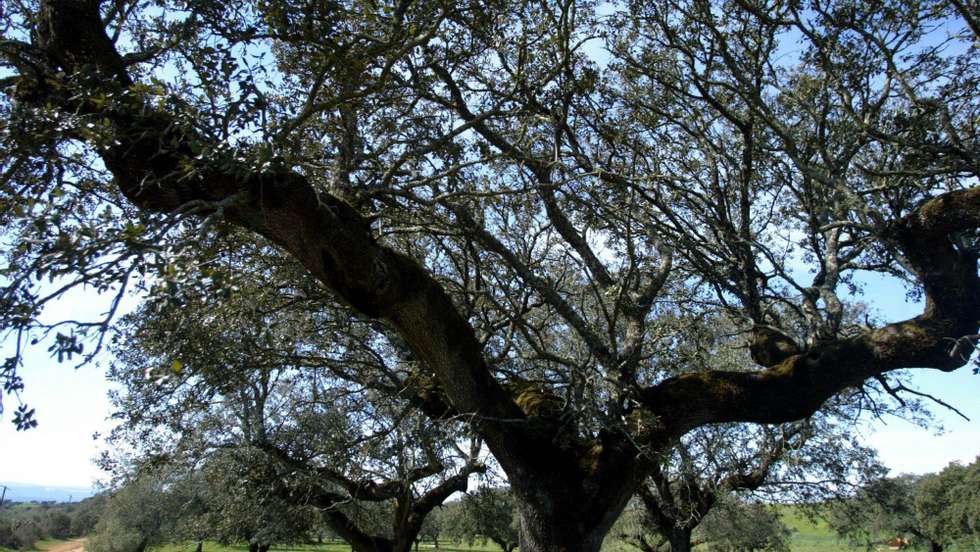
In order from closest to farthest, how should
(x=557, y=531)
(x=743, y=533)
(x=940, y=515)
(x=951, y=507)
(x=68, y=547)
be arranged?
1. (x=557, y=531)
2. (x=743, y=533)
3. (x=951, y=507)
4. (x=940, y=515)
5. (x=68, y=547)

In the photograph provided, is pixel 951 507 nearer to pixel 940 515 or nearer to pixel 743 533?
pixel 940 515

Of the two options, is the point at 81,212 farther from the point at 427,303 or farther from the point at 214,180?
the point at 427,303

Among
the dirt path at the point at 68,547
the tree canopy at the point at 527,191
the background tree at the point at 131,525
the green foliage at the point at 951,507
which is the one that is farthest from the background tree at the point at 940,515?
the dirt path at the point at 68,547

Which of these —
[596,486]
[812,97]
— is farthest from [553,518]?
[812,97]

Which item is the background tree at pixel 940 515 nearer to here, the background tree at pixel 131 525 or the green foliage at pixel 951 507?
the green foliage at pixel 951 507

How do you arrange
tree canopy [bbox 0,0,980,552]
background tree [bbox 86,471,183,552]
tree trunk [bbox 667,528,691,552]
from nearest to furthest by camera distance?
1. tree canopy [bbox 0,0,980,552]
2. tree trunk [bbox 667,528,691,552]
3. background tree [bbox 86,471,183,552]

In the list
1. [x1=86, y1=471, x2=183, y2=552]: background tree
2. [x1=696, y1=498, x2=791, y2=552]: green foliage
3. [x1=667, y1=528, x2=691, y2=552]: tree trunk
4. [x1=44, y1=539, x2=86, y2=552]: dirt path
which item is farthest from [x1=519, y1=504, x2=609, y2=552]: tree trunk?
[x1=44, y1=539, x2=86, y2=552]: dirt path

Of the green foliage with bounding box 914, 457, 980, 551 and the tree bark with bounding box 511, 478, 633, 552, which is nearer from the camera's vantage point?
the tree bark with bounding box 511, 478, 633, 552

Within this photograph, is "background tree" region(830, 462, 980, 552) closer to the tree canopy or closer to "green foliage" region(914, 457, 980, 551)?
"green foliage" region(914, 457, 980, 551)

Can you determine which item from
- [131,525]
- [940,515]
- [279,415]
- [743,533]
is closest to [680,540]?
[743,533]

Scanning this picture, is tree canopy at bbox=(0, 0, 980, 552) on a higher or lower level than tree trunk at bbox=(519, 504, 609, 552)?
higher

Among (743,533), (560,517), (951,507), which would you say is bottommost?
(560,517)

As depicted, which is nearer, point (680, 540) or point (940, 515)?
point (680, 540)

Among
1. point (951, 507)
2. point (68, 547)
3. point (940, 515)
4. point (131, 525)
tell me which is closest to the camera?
point (951, 507)
